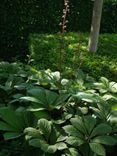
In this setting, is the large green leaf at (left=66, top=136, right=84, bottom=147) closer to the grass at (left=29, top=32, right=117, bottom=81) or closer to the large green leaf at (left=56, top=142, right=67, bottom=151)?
the large green leaf at (left=56, top=142, right=67, bottom=151)

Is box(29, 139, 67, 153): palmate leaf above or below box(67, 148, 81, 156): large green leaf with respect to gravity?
above

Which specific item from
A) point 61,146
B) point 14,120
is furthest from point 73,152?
point 14,120

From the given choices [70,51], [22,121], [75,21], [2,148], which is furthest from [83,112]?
[75,21]

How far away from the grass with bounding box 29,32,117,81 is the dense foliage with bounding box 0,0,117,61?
86 cm

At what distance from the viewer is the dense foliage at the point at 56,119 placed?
2918mm

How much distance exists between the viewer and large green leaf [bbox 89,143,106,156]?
9.26ft

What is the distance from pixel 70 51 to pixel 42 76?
359 cm

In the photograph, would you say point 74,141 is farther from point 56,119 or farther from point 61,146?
point 56,119

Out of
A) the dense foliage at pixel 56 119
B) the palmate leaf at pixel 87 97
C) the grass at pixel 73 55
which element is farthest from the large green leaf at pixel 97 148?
the grass at pixel 73 55

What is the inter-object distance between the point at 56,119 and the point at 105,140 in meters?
0.59

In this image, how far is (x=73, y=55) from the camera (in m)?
7.40

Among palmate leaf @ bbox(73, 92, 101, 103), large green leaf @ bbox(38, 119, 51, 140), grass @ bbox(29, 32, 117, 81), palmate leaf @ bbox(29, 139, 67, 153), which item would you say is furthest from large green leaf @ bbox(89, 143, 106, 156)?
grass @ bbox(29, 32, 117, 81)

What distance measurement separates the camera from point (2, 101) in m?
3.72

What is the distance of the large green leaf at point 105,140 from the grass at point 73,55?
3177 millimetres
